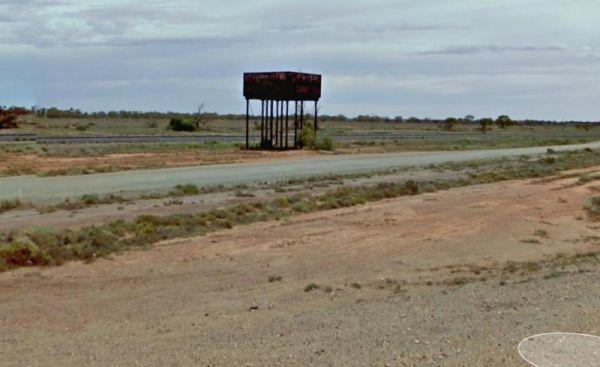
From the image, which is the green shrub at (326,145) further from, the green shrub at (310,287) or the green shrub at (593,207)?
the green shrub at (310,287)

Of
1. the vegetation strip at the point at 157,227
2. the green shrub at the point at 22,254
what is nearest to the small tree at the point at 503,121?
the vegetation strip at the point at 157,227

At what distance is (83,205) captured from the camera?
2414cm

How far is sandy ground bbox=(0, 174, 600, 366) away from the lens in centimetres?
846

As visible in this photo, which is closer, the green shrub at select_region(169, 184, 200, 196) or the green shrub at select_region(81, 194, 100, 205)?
the green shrub at select_region(81, 194, 100, 205)

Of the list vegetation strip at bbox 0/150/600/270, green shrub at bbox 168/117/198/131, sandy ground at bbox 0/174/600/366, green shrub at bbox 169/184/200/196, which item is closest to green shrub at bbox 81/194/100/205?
green shrub at bbox 169/184/200/196

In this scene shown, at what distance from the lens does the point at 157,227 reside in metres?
19.8

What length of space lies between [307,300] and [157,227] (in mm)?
8548

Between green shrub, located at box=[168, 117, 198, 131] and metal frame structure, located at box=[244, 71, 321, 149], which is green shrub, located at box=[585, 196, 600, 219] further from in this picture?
green shrub, located at box=[168, 117, 198, 131]

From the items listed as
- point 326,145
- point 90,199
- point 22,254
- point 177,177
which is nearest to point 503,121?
point 326,145

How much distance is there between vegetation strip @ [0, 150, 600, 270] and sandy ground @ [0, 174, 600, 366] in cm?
58

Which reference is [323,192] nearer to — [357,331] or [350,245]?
[350,245]

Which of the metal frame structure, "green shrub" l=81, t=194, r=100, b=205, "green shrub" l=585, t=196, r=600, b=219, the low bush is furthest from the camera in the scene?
the metal frame structure

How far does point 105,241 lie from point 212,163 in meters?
28.7

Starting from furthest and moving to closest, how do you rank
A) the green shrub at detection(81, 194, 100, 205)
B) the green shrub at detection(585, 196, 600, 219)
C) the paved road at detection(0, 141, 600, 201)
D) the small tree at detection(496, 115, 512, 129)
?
1. the small tree at detection(496, 115, 512, 129)
2. the paved road at detection(0, 141, 600, 201)
3. the green shrub at detection(585, 196, 600, 219)
4. the green shrub at detection(81, 194, 100, 205)
